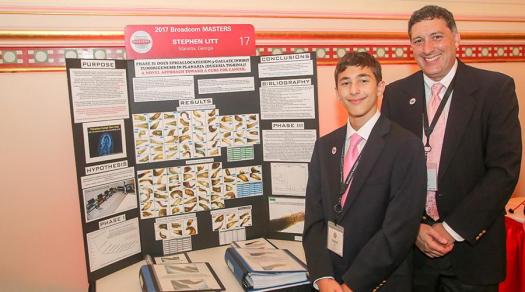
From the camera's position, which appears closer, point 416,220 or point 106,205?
point 416,220

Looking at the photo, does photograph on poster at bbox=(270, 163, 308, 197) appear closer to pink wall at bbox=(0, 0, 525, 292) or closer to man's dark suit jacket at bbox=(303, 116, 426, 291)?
man's dark suit jacket at bbox=(303, 116, 426, 291)

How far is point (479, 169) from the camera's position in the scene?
1794 mm

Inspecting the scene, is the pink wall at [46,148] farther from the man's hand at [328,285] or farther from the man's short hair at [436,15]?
the man's hand at [328,285]

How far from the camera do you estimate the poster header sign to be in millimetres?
2297

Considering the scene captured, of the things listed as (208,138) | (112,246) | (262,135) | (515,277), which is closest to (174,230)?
(112,246)

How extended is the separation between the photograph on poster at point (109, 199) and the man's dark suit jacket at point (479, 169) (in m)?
1.50

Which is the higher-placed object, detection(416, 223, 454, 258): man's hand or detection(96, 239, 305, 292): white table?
detection(416, 223, 454, 258): man's hand

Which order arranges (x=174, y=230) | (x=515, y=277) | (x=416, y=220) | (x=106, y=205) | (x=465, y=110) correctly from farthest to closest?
(x=515, y=277) → (x=174, y=230) → (x=106, y=205) → (x=465, y=110) → (x=416, y=220)

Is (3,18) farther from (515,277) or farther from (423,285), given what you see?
(515,277)

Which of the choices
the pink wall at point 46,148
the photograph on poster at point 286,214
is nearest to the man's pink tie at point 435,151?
the photograph on poster at point 286,214

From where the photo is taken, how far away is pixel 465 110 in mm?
1780

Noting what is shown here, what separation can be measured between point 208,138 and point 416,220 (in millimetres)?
1233

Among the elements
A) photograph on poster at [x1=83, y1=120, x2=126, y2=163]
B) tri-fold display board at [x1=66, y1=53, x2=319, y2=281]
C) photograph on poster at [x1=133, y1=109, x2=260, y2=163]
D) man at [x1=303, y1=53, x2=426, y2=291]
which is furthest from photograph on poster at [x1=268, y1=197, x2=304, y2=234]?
photograph on poster at [x1=83, y1=120, x2=126, y2=163]

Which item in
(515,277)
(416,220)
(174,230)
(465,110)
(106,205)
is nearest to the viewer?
(416,220)
